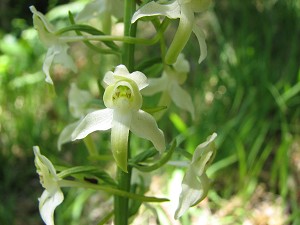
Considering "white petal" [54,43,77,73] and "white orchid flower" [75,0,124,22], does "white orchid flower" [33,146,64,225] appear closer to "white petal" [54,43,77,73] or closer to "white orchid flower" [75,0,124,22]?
"white petal" [54,43,77,73]

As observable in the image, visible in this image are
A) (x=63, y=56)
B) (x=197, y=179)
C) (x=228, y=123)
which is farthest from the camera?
(x=228, y=123)

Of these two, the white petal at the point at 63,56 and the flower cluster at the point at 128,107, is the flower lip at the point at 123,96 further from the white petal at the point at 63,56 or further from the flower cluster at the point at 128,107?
the white petal at the point at 63,56

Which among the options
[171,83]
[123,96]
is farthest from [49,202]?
[171,83]

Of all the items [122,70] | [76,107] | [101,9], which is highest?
[101,9]

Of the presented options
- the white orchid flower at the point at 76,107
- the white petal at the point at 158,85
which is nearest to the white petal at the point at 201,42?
the white petal at the point at 158,85

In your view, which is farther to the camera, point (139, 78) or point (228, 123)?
point (228, 123)

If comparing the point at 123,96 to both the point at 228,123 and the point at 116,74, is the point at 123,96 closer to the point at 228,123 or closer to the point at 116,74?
the point at 116,74
